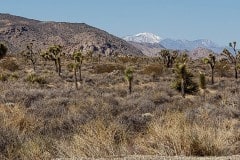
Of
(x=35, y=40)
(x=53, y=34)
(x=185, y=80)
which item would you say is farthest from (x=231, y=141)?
(x=53, y=34)

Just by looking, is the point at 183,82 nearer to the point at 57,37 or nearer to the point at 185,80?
the point at 185,80

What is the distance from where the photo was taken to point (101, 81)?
48.2 m

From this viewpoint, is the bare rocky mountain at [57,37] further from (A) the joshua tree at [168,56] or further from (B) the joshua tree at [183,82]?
(B) the joshua tree at [183,82]

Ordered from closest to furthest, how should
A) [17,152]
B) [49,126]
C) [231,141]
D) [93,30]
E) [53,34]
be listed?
[17,152], [231,141], [49,126], [53,34], [93,30]

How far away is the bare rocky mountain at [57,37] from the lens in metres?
171

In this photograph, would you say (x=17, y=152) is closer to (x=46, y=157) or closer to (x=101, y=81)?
(x=46, y=157)

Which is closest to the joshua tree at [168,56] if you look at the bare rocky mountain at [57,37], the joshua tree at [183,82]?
the joshua tree at [183,82]

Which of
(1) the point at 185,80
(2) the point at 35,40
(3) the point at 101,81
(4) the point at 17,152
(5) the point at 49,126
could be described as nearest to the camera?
(4) the point at 17,152

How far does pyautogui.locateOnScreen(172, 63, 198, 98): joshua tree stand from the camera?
31.6 metres

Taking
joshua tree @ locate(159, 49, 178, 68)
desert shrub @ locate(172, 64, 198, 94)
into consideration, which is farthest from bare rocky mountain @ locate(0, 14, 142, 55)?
desert shrub @ locate(172, 64, 198, 94)

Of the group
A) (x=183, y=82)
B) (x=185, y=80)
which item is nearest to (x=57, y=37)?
(x=185, y=80)

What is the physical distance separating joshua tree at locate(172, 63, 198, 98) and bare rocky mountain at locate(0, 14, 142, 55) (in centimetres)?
13186

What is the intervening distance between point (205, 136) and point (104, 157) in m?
1.52

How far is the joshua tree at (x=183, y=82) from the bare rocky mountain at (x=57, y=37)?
13186 cm
